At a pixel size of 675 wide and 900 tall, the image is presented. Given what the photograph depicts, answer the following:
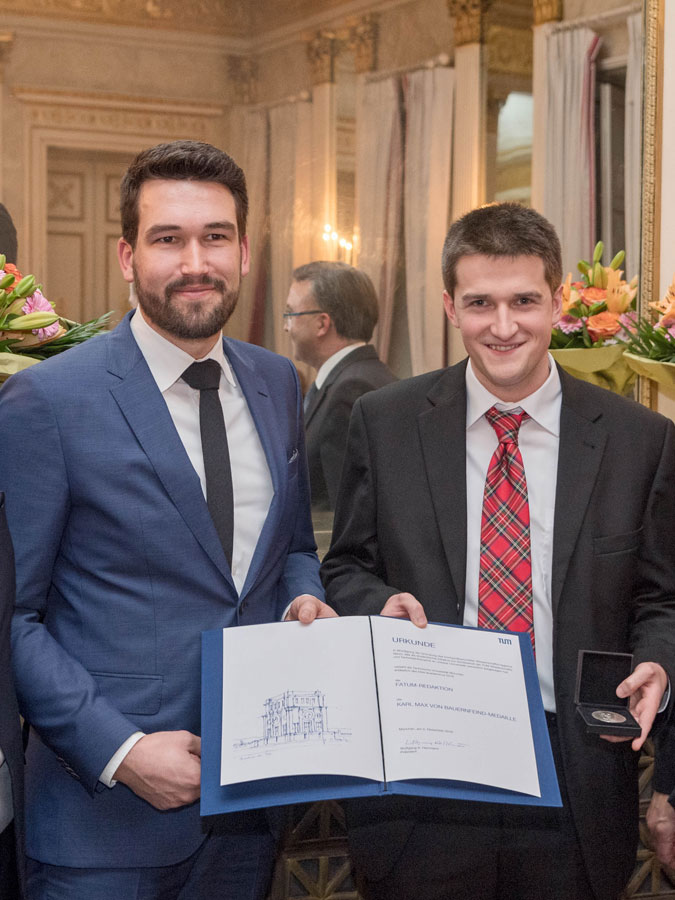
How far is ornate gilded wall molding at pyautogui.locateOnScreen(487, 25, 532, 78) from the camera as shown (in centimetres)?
343

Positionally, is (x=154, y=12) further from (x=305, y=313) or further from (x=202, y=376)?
(x=202, y=376)

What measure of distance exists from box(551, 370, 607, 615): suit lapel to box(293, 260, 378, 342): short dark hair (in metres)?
1.49

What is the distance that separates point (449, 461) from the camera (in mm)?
1811

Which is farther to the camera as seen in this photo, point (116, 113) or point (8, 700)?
point (116, 113)

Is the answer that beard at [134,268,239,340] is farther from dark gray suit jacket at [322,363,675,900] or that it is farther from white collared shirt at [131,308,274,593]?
dark gray suit jacket at [322,363,675,900]

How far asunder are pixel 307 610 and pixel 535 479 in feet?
1.62

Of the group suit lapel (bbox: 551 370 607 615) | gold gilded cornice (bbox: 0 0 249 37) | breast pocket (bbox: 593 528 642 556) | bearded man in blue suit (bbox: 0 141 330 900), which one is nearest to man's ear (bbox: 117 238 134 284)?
bearded man in blue suit (bbox: 0 141 330 900)

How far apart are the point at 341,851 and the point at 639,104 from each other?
7.90 ft

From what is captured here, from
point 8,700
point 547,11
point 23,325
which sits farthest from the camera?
point 547,11

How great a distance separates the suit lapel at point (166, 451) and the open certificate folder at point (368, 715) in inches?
6.3

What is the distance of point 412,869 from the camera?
5.64 feet

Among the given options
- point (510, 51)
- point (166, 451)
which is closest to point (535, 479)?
point (166, 451)

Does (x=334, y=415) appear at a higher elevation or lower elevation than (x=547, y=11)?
lower

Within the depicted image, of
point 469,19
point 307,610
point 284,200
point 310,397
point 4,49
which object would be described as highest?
point 469,19
